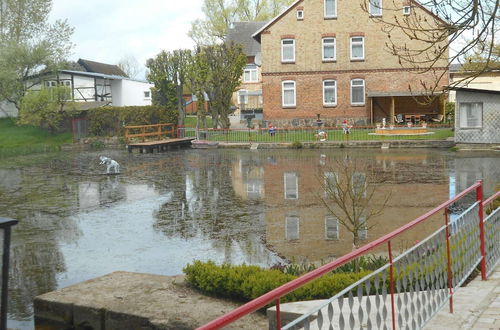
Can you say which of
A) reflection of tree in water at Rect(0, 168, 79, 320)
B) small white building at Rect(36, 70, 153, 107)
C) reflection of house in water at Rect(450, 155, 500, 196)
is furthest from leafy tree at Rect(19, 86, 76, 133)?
reflection of house in water at Rect(450, 155, 500, 196)

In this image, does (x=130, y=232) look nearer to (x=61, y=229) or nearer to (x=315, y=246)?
(x=61, y=229)

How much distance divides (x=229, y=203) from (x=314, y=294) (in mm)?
9936

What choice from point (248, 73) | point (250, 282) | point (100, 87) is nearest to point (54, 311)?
point (250, 282)

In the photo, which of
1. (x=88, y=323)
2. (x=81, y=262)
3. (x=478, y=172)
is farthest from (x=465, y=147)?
(x=88, y=323)

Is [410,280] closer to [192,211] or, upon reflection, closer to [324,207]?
[324,207]

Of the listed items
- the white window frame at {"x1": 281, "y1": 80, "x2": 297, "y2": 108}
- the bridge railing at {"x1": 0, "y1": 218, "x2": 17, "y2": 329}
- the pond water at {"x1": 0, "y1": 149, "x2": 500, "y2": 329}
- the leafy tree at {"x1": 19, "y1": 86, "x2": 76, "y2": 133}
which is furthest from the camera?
the leafy tree at {"x1": 19, "y1": 86, "x2": 76, "y2": 133}

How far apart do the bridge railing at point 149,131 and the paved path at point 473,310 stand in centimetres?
3483

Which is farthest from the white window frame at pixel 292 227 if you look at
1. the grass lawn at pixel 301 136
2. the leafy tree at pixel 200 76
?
the leafy tree at pixel 200 76

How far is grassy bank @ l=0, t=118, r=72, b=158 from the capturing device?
4169 centimetres

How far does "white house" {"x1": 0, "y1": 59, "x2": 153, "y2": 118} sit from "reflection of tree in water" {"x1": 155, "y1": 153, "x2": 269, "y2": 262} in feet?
106

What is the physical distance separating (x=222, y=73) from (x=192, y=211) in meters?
26.5

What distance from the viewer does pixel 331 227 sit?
13297 mm

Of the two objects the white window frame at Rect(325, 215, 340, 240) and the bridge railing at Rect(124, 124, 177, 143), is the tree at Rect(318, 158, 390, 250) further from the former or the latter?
the bridge railing at Rect(124, 124, 177, 143)

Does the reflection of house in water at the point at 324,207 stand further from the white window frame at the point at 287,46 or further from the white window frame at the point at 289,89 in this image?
the white window frame at the point at 287,46
